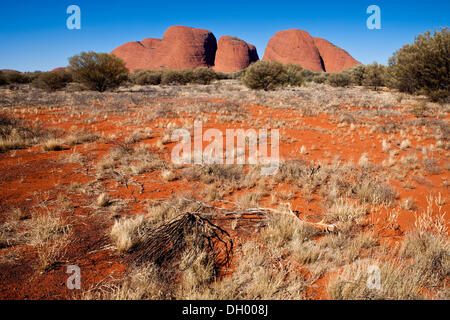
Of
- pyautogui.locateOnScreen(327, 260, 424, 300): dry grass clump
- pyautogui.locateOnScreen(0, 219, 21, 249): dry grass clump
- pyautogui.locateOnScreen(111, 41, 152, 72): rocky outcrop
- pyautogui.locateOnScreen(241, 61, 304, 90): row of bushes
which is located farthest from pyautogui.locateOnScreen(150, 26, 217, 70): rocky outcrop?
pyautogui.locateOnScreen(327, 260, 424, 300): dry grass clump

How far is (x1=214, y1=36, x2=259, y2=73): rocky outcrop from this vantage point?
83113mm

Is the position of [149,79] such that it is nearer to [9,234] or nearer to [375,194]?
[9,234]

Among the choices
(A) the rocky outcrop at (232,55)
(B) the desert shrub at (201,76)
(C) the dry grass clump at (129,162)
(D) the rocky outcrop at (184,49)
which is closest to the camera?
(C) the dry grass clump at (129,162)

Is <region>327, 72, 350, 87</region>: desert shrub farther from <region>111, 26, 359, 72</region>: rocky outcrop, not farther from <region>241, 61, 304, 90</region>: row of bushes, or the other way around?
<region>111, 26, 359, 72</region>: rocky outcrop

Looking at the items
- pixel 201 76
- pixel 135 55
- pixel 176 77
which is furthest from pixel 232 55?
pixel 176 77

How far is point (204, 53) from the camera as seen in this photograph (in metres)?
84.5

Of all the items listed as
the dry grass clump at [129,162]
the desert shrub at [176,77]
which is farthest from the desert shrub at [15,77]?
the dry grass clump at [129,162]

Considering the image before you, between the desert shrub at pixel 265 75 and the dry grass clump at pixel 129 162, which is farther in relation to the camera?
the desert shrub at pixel 265 75

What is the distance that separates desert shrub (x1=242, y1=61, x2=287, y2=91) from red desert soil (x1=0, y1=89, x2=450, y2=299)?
19.2 metres

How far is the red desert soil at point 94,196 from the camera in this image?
200cm

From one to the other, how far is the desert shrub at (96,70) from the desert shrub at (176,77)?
1506 cm

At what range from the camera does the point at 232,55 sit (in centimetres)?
8456

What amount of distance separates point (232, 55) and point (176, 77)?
5225 centimetres

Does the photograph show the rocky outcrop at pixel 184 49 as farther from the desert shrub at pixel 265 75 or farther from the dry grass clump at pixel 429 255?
the dry grass clump at pixel 429 255
